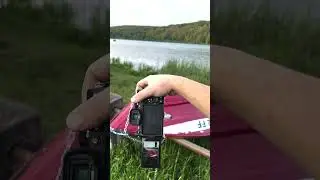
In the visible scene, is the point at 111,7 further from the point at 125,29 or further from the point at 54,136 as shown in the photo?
the point at 54,136

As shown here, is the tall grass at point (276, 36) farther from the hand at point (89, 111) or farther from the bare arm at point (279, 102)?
the hand at point (89, 111)

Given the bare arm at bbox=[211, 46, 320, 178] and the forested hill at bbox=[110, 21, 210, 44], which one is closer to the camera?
the forested hill at bbox=[110, 21, 210, 44]

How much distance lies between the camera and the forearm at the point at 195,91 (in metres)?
4.04

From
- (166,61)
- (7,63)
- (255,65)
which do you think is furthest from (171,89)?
(7,63)

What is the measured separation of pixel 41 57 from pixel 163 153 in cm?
65

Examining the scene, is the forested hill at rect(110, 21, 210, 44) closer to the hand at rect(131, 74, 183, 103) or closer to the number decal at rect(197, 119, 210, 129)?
the hand at rect(131, 74, 183, 103)

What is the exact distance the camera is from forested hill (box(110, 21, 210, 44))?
4008mm

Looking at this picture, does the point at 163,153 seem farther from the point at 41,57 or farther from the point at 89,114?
the point at 41,57

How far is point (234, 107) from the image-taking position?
4.10 m

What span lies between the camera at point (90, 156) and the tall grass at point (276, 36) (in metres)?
0.61

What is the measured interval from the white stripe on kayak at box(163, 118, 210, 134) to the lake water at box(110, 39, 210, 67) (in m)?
0.24

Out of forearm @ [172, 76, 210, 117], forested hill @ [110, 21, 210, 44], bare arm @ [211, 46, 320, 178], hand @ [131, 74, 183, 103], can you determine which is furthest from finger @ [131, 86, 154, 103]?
bare arm @ [211, 46, 320, 178]

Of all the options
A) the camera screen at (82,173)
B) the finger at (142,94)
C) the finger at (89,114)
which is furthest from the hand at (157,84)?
the camera screen at (82,173)

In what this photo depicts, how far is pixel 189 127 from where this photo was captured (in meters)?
4.04
